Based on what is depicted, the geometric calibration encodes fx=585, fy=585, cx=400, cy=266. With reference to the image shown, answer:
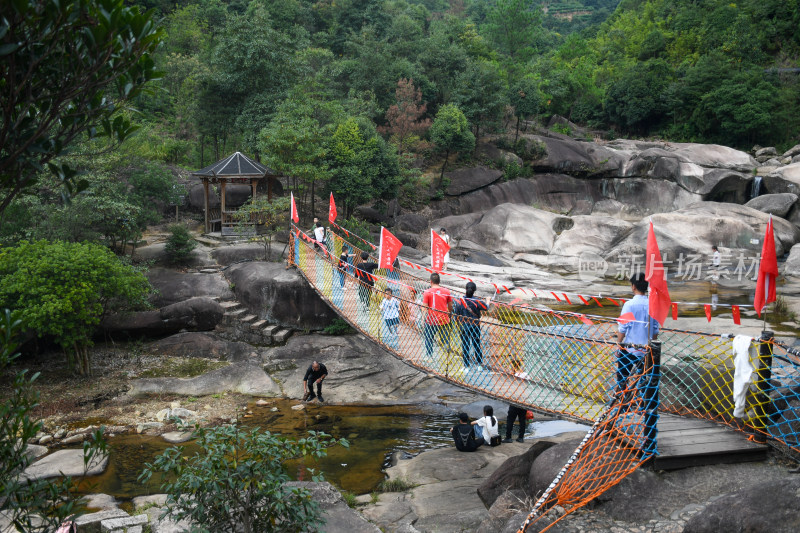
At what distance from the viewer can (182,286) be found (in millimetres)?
11172

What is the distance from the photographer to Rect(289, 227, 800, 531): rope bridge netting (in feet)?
13.1

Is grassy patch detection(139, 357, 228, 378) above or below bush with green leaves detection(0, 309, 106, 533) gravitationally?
below

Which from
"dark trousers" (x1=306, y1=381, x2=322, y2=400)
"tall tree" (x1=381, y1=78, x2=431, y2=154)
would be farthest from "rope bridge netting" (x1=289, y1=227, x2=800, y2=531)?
"tall tree" (x1=381, y1=78, x2=431, y2=154)

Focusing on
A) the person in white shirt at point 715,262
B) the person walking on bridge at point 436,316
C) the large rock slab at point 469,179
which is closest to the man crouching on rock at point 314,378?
the person walking on bridge at point 436,316

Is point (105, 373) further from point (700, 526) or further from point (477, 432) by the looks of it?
point (700, 526)

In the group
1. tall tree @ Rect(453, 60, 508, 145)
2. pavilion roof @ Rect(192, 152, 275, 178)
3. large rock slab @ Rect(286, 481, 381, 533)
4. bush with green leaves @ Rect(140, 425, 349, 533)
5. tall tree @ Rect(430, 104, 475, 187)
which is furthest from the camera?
tall tree @ Rect(453, 60, 508, 145)

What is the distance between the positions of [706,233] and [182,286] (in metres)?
14.2

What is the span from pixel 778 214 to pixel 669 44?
1384 cm

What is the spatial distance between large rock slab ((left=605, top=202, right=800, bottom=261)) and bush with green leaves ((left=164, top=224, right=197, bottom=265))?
1128cm

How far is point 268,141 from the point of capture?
13.3 meters

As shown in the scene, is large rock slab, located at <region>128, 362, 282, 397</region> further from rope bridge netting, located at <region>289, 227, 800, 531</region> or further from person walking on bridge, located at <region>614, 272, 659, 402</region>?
person walking on bridge, located at <region>614, 272, 659, 402</region>

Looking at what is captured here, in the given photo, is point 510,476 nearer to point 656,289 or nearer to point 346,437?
point 656,289

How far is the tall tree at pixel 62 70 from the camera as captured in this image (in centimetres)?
206

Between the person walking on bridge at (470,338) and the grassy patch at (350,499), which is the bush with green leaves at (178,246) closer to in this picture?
the person walking on bridge at (470,338)
